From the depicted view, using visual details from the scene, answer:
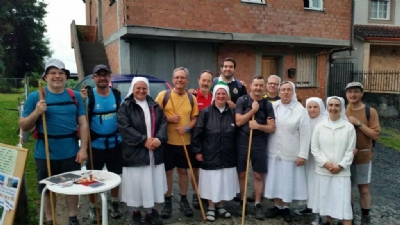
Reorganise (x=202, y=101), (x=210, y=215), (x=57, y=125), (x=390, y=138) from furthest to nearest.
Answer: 1. (x=390, y=138)
2. (x=202, y=101)
3. (x=210, y=215)
4. (x=57, y=125)

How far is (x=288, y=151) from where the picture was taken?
4.41 m

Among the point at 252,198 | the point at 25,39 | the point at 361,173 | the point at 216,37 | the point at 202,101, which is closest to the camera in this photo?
the point at 361,173

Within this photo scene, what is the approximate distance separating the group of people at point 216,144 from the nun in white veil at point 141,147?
0.04ft

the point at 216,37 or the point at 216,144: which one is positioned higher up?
the point at 216,37

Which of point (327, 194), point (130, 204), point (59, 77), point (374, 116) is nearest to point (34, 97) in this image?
point (59, 77)

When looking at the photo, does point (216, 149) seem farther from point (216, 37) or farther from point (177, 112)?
point (216, 37)

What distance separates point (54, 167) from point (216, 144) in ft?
6.49

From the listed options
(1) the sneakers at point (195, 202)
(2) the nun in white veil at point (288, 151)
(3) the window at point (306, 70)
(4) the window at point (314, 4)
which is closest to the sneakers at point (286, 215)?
(2) the nun in white veil at point (288, 151)

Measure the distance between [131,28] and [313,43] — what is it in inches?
281

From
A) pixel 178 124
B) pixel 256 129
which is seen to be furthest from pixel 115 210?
pixel 256 129

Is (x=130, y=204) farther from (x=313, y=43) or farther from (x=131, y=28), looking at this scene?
(x=313, y=43)

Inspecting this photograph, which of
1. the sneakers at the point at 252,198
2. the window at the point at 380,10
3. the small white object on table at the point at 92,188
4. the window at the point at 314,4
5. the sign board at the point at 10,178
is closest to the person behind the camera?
the small white object on table at the point at 92,188

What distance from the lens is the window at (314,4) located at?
43.1 ft

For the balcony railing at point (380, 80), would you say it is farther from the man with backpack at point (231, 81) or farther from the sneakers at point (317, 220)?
the sneakers at point (317, 220)
